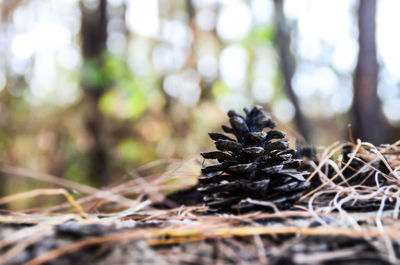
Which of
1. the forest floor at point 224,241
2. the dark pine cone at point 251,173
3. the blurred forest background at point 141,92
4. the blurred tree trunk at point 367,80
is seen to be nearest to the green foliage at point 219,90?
the blurred forest background at point 141,92

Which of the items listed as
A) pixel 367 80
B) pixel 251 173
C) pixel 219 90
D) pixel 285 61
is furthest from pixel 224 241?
pixel 219 90

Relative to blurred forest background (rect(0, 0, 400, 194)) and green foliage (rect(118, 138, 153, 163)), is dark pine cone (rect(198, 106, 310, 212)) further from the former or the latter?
green foliage (rect(118, 138, 153, 163))

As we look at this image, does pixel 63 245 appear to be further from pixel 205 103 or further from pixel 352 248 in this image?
pixel 205 103

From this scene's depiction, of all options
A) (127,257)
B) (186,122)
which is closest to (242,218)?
(127,257)

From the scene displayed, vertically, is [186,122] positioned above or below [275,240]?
above

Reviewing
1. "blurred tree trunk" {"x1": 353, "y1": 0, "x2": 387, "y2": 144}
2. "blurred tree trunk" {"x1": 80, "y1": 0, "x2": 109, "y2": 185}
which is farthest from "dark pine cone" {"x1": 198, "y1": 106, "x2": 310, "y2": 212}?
"blurred tree trunk" {"x1": 80, "y1": 0, "x2": 109, "y2": 185}

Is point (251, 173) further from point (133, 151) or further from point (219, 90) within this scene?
point (219, 90)

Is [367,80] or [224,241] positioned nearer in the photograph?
[224,241]
